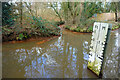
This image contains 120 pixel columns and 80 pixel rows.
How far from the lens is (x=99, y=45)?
2275 mm

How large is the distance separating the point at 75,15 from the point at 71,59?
26.9 ft

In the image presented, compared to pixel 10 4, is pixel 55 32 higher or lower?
lower

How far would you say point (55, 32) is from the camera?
727 cm

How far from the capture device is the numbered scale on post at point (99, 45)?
208 centimetres

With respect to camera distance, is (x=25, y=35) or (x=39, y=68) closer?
(x=39, y=68)

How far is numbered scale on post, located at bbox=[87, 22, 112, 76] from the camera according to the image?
2.08 metres

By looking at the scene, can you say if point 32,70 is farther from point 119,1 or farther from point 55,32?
point 119,1

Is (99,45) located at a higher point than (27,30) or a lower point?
lower

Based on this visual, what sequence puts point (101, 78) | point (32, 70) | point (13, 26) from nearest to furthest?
1. point (101, 78)
2. point (32, 70)
3. point (13, 26)

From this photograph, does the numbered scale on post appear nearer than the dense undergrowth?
Yes

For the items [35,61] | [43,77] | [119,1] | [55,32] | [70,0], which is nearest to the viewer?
[43,77]

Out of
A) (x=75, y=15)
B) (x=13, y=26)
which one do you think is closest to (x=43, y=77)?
(x=13, y=26)

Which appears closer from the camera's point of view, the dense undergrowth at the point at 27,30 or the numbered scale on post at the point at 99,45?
the numbered scale on post at the point at 99,45

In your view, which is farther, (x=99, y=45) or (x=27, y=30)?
(x=27, y=30)
